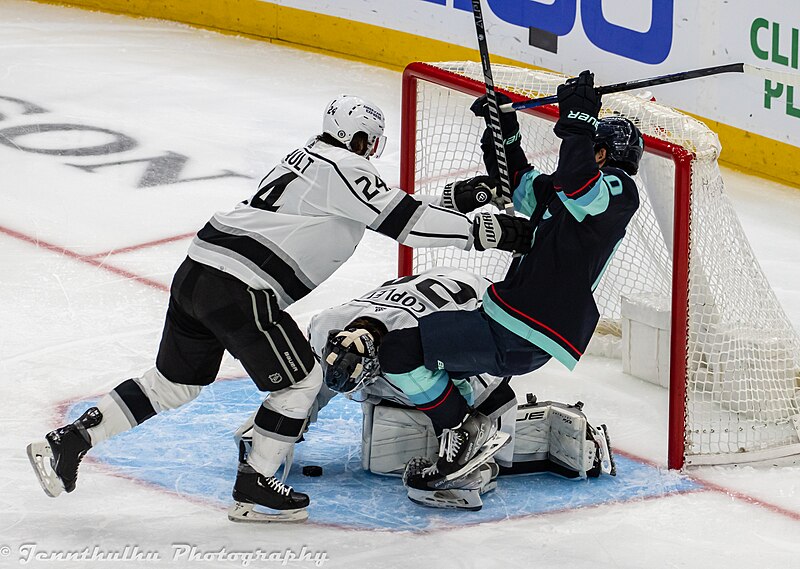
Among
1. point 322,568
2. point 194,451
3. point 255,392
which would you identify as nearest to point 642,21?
point 255,392

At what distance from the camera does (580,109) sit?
125 inches

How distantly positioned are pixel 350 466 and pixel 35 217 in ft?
8.13

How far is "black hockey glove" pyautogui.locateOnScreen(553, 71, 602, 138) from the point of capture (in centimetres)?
317

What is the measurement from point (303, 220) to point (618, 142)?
77 cm

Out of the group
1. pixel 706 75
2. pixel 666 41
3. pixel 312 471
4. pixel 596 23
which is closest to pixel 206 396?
pixel 312 471

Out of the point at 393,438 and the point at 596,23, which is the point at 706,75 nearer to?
the point at 393,438

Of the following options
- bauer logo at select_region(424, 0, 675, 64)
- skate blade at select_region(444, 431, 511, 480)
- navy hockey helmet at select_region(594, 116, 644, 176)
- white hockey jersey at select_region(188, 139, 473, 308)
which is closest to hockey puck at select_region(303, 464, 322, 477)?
skate blade at select_region(444, 431, 511, 480)

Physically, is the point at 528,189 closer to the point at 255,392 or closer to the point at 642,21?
the point at 255,392

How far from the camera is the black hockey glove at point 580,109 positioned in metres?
3.17

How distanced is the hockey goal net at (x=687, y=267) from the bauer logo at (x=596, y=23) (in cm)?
211

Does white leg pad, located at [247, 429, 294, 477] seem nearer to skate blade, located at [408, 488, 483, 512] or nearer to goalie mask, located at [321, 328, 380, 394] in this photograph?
goalie mask, located at [321, 328, 380, 394]

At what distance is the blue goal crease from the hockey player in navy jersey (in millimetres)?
137

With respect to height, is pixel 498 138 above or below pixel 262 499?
above

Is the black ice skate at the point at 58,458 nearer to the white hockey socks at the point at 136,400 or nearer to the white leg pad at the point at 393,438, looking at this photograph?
the white hockey socks at the point at 136,400
